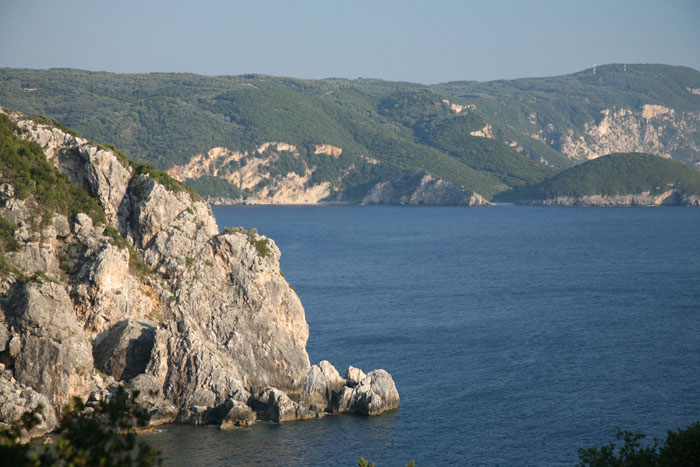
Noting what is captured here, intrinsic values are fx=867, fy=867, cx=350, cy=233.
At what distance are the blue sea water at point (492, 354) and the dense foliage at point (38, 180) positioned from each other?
57.5 ft

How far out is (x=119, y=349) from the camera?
56719mm

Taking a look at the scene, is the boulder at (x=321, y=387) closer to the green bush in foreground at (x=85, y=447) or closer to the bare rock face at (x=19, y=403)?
the bare rock face at (x=19, y=403)

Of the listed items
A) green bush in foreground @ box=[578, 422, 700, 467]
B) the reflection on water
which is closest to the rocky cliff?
the reflection on water

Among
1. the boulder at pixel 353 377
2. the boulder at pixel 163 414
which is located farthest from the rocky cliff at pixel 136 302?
the boulder at pixel 353 377

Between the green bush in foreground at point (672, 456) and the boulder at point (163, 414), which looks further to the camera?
the boulder at point (163, 414)

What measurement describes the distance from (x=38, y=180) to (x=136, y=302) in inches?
432

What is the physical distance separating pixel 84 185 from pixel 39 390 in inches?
695

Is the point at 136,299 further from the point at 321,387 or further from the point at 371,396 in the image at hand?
the point at 371,396

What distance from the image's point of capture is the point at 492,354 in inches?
2899

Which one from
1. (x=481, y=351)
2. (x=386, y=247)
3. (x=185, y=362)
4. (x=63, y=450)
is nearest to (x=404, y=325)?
(x=481, y=351)

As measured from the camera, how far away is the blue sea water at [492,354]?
5219cm

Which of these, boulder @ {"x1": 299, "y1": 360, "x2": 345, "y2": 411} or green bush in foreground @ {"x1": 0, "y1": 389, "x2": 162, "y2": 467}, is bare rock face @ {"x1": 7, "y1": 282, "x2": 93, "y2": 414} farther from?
green bush in foreground @ {"x1": 0, "y1": 389, "x2": 162, "y2": 467}

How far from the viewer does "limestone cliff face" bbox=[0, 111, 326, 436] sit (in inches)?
2103

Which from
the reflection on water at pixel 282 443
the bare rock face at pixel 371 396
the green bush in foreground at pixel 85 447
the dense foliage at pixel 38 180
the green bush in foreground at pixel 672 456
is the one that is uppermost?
the dense foliage at pixel 38 180
